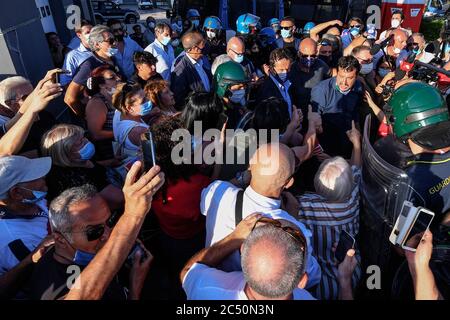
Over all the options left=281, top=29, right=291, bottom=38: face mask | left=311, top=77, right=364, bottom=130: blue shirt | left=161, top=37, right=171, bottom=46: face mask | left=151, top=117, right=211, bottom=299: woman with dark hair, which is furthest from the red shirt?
left=281, top=29, right=291, bottom=38: face mask

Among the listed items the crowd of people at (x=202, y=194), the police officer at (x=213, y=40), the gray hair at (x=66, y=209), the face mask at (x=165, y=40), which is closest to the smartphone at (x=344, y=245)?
the crowd of people at (x=202, y=194)

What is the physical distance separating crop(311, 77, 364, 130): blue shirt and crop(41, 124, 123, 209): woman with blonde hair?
8.42ft

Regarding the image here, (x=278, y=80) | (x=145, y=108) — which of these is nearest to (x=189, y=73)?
(x=278, y=80)

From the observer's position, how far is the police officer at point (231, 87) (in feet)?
10.6

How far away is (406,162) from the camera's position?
2184mm

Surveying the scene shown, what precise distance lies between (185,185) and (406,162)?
1565mm

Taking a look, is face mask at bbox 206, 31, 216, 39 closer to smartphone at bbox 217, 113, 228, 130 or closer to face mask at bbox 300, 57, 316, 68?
face mask at bbox 300, 57, 316, 68

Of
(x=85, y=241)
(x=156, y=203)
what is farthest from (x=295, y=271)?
(x=156, y=203)

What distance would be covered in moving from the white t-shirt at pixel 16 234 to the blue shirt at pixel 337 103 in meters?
3.13

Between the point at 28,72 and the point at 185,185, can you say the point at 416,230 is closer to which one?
the point at 185,185

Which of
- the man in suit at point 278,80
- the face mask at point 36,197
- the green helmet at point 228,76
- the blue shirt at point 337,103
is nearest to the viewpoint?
the face mask at point 36,197

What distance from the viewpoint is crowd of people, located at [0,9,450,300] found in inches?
56.5

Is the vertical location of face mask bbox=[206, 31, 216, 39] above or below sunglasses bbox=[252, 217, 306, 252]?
above

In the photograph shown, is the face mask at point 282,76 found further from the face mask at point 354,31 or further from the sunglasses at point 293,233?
the face mask at point 354,31
